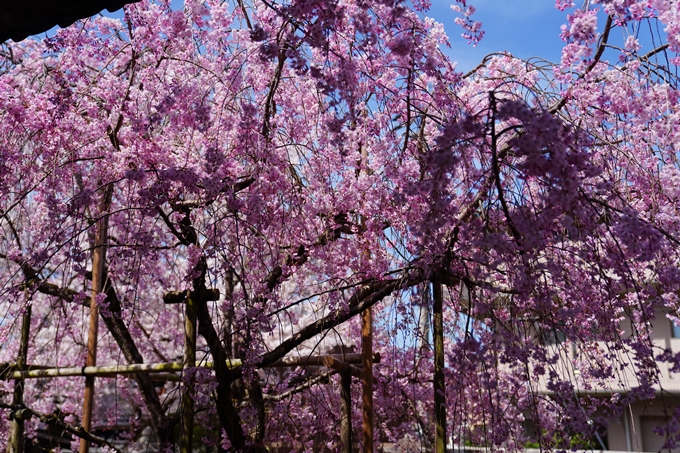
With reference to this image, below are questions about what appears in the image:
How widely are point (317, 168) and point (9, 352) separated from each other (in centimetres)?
650

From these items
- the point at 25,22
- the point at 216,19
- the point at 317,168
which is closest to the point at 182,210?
the point at 317,168

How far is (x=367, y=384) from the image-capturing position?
4.80 meters

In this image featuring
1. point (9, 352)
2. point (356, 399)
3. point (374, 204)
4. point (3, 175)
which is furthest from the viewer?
point (9, 352)

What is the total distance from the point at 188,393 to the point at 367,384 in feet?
4.15

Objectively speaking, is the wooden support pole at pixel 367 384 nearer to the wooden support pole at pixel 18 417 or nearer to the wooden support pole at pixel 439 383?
the wooden support pole at pixel 439 383

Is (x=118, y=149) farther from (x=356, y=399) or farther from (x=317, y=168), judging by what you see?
(x=356, y=399)

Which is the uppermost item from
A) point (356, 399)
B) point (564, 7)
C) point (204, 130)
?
point (564, 7)

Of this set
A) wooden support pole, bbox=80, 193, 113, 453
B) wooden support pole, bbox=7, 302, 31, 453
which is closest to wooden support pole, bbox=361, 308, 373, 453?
wooden support pole, bbox=80, 193, 113, 453

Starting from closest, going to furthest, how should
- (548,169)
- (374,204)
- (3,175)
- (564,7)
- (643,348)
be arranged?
(548,169) → (643,348) → (564,7) → (3,175) → (374,204)

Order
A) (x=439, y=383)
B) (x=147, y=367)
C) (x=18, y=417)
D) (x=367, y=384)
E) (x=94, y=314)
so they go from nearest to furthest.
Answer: (x=439, y=383) < (x=367, y=384) < (x=147, y=367) < (x=94, y=314) < (x=18, y=417)

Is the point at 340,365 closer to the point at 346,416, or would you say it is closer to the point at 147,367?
the point at 346,416

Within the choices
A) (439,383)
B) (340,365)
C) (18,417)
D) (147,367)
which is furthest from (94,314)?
(439,383)

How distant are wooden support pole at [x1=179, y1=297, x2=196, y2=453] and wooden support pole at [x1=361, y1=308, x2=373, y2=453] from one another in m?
1.20

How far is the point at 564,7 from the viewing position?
4113 mm
